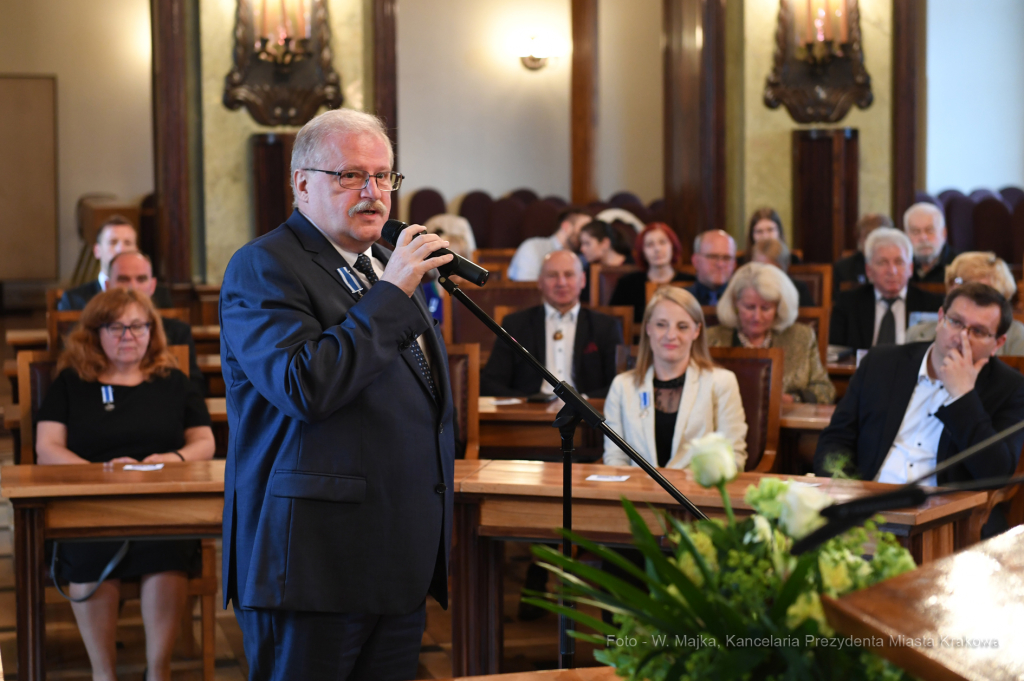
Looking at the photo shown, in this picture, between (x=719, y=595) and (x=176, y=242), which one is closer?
(x=719, y=595)

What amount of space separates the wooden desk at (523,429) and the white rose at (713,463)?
115 inches

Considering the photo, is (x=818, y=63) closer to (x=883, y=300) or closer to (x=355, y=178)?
(x=883, y=300)

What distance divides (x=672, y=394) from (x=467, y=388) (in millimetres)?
680

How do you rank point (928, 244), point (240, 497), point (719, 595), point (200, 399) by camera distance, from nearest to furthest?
1. point (719, 595)
2. point (240, 497)
3. point (200, 399)
4. point (928, 244)

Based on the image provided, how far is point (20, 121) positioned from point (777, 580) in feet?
40.7

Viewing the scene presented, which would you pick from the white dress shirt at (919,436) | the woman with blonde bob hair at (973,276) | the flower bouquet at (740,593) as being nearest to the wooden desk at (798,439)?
the white dress shirt at (919,436)

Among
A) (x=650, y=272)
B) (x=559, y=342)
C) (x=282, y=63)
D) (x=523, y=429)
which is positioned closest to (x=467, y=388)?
(x=523, y=429)

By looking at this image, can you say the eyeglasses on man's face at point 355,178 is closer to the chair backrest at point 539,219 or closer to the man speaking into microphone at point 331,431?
the man speaking into microphone at point 331,431

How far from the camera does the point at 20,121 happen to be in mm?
11805

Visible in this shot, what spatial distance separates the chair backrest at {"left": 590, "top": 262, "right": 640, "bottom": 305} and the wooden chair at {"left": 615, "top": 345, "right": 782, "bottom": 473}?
268cm

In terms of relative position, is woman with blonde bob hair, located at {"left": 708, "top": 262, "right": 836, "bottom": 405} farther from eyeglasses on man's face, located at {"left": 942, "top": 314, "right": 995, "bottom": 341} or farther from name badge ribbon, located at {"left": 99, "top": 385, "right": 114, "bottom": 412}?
name badge ribbon, located at {"left": 99, "top": 385, "right": 114, "bottom": 412}

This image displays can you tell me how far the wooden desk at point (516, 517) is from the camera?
2.52 metres

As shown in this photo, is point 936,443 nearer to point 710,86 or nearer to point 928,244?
point 928,244

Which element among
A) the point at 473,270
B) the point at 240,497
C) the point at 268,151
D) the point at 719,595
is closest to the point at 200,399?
the point at 240,497
